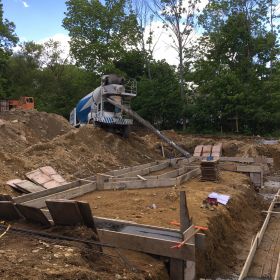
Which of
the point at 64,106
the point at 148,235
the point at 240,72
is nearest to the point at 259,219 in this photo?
the point at 148,235

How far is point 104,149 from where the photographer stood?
18016 mm

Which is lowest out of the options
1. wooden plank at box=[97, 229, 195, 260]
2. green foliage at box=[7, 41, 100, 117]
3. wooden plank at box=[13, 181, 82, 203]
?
wooden plank at box=[97, 229, 195, 260]

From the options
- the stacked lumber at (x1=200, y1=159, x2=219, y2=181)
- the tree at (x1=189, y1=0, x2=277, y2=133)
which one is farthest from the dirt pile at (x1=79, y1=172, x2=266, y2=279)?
the tree at (x1=189, y1=0, x2=277, y2=133)

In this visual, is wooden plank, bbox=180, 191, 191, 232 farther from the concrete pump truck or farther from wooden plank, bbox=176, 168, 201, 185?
the concrete pump truck

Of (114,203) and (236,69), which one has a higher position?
(236,69)

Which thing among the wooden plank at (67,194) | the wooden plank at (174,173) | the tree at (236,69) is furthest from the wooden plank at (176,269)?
the tree at (236,69)

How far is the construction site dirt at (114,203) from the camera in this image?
5.31 meters

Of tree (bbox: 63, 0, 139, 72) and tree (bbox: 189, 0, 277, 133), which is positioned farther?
tree (bbox: 63, 0, 139, 72)

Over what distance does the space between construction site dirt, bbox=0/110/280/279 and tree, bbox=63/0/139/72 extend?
15.5m

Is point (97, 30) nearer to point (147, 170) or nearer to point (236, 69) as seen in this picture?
point (236, 69)

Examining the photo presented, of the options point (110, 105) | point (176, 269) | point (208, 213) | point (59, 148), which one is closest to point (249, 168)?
point (208, 213)

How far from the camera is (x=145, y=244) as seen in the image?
20.2ft

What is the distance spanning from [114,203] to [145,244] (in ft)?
11.8

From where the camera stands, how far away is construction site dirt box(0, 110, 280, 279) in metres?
5.31
